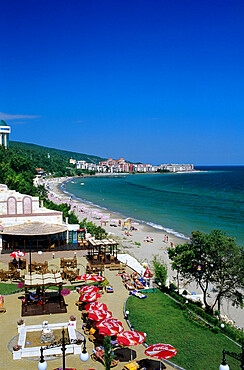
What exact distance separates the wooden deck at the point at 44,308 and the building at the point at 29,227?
8.25 m

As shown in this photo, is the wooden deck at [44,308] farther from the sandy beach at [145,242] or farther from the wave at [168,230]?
the wave at [168,230]

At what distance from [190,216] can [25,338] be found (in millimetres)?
46062

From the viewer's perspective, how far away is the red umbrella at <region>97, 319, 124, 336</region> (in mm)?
11562

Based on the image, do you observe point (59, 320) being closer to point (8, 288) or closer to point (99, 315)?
point (99, 315)

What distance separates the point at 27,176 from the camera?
61188mm

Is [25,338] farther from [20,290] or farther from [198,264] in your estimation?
[198,264]

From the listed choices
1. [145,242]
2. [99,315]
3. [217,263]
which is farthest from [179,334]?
[145,242]

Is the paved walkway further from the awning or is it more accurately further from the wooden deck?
the awning

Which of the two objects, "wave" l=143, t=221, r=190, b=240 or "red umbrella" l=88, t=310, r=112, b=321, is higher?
"red umbrella" l=88, t=310, r=112, b=321

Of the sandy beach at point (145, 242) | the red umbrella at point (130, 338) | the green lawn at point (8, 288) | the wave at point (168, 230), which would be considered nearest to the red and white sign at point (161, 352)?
the red umbrella at point (130, 338)

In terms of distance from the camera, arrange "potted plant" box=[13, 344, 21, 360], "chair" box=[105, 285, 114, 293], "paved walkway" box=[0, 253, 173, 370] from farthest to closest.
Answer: "chair" box=[105, 285, 114, 293]
"potted plant" box=[13, 344, 21, 360]
"paved walkway" box=[0, 253, 173, 370]

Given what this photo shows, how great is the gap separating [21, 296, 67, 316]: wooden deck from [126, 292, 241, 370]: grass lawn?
10.3 feet

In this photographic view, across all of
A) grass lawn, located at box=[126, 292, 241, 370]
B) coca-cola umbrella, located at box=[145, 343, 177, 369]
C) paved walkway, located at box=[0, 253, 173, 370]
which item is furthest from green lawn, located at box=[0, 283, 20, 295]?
coca-cola umbrella, located at box=[145, 343, 177, 369]

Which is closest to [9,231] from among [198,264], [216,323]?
[198,264]
